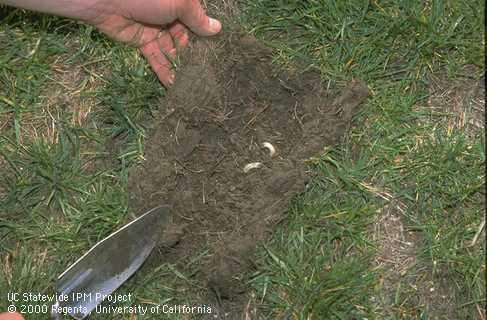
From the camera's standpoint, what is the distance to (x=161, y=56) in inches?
95.3

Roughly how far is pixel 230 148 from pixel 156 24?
0.52 meters

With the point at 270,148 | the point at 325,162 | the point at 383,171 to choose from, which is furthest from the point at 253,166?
the point at 383,171

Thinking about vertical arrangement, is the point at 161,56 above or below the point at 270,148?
above

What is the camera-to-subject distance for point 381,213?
2.28m

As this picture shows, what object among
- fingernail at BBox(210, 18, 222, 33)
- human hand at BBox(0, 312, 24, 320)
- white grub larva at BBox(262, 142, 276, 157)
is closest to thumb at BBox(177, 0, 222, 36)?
fingernail at BBox(210, 18, 222, 33)

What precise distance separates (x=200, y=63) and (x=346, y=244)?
804mm

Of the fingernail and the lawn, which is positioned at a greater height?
the fingernail

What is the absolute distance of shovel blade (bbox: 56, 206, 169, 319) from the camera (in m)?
2.23

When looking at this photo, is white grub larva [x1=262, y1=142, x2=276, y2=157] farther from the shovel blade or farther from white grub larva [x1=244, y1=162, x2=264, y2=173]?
the shovel blade

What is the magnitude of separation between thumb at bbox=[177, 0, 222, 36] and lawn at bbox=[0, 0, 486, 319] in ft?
0.47

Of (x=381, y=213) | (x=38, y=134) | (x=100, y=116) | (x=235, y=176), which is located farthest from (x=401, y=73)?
(x=38, y=134)

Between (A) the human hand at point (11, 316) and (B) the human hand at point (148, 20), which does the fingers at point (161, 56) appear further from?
(A) the human hand at point (11, 316)

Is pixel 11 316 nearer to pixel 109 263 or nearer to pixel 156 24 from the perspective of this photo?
pixel 109 263

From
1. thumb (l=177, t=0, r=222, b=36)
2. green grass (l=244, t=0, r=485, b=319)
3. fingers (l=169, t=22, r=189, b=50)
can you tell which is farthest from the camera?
fingers (l=169, t=22, r=189, b=50)
